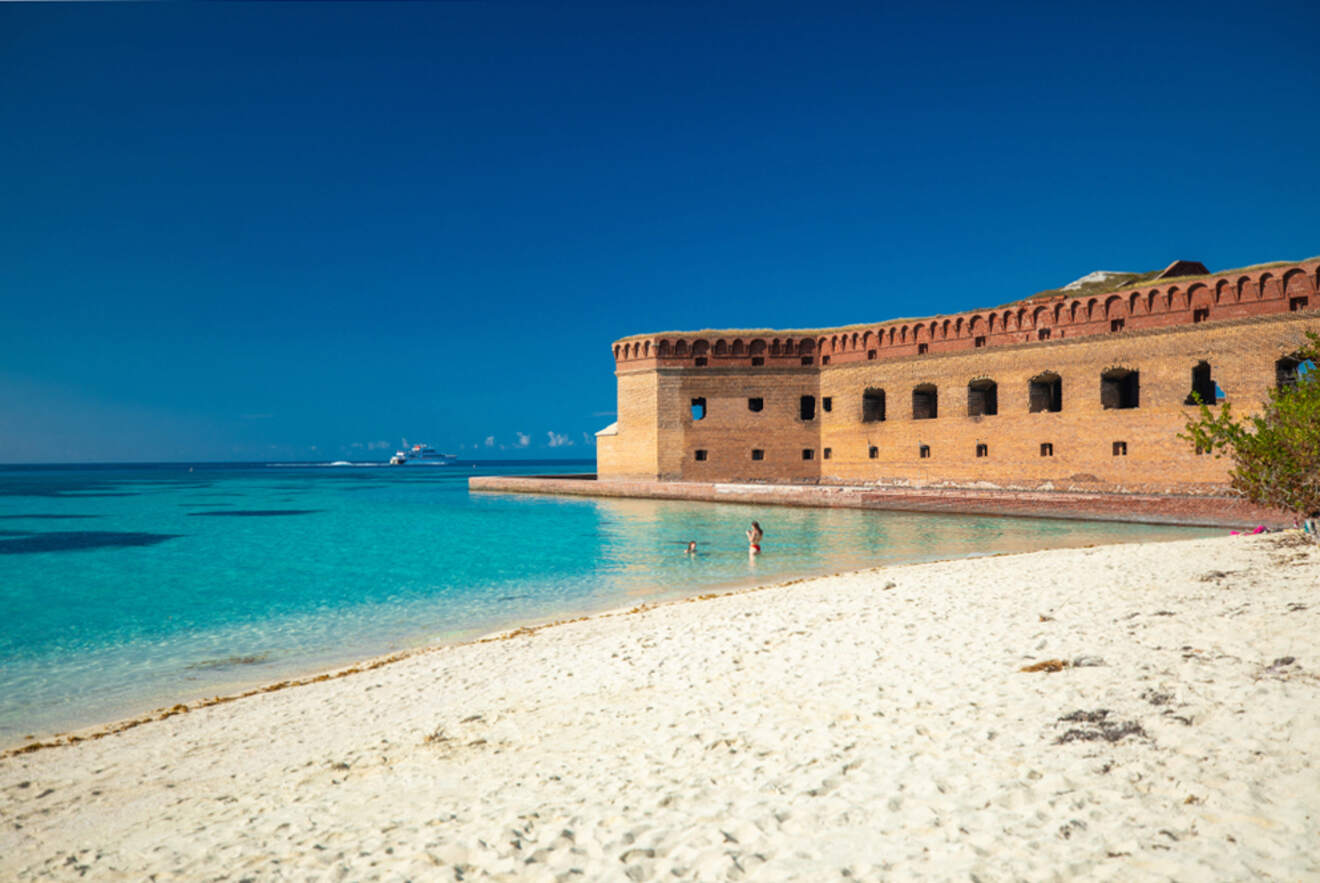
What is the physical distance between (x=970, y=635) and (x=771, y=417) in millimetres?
25656

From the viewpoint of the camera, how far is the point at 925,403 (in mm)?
28078

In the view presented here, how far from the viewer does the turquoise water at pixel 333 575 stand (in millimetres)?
7633

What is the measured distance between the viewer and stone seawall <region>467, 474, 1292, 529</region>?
57.2ft

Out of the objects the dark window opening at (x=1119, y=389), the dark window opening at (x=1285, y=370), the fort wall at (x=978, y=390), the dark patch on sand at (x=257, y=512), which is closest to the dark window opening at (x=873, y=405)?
the fort wall at (x=978, y=390)

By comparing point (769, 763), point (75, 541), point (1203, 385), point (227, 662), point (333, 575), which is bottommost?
point (227, 662)

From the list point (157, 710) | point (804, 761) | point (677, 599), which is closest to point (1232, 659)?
point (804, 761)

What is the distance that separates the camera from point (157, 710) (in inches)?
242

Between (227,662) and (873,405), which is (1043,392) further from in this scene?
(227,662)

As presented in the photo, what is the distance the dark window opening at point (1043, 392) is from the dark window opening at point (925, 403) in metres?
3.55

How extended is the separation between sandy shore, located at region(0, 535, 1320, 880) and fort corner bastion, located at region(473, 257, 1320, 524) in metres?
15.5

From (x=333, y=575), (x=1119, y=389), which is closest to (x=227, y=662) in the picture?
(x=333, y=575)

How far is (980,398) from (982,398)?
114 millimetres

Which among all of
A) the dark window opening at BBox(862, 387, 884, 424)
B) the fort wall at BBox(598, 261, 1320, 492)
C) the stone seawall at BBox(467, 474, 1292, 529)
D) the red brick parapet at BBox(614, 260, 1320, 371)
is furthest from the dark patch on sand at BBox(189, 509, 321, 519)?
the dark window opening at BBox(862, 387, 884, 424)

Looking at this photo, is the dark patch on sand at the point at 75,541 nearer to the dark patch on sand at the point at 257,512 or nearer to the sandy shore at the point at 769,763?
the dark patch on sand at the point at 257,512
